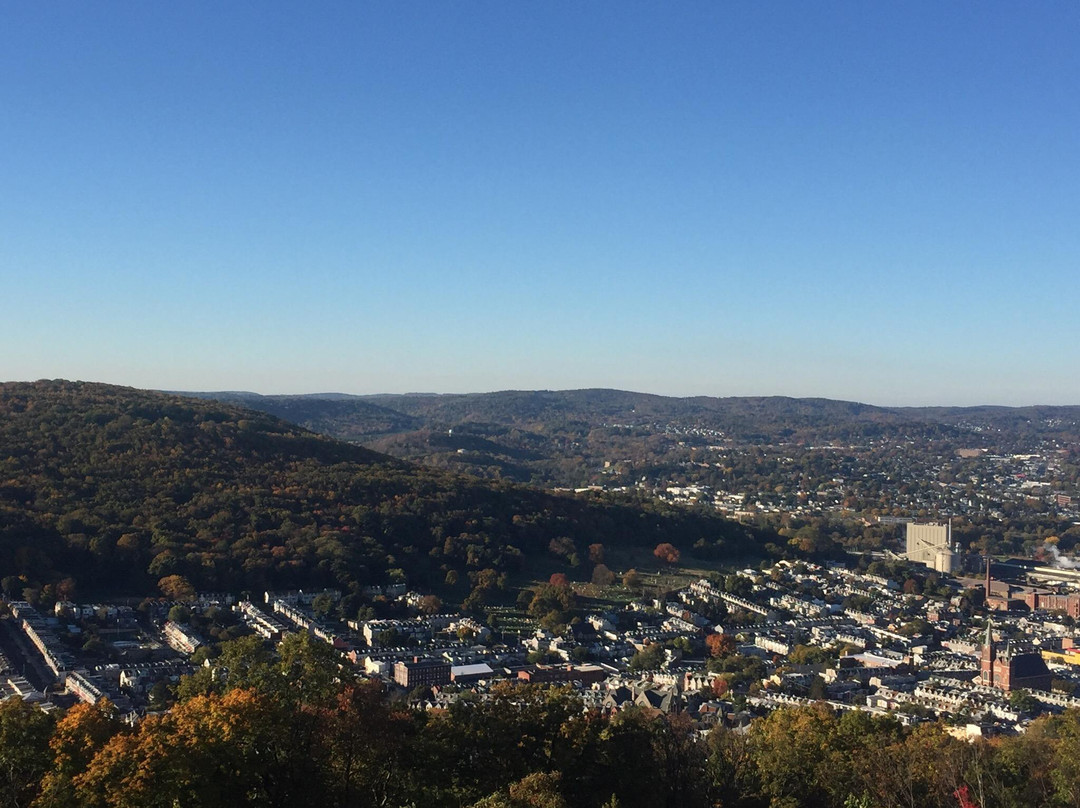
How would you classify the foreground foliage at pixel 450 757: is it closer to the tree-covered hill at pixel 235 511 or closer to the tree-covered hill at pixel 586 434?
the tree-covered hill at pixel 235 511

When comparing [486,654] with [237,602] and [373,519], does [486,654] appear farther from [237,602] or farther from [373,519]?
[373,519]

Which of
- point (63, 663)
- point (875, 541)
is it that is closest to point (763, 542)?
point (875, 541)

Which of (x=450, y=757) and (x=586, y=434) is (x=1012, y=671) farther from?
(x=586, y=434)

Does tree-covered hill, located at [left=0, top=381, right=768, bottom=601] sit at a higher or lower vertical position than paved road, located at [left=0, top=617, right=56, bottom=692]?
higher

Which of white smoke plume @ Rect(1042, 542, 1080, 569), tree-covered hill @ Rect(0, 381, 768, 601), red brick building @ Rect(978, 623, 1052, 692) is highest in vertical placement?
tree-covered hill @ Rect(0, 381, 768, 601)

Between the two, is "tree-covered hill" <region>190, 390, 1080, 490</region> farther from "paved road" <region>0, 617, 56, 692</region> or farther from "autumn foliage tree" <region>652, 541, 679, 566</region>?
"paved road" <region>0, 617, 56, 692</region>

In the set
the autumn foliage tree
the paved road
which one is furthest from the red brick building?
the paved road

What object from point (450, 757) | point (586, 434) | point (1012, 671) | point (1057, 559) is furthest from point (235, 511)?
point (586, 434)

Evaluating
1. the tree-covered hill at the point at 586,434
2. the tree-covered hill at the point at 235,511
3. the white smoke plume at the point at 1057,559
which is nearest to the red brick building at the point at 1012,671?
the tree-covered hill at the point at 235,511
